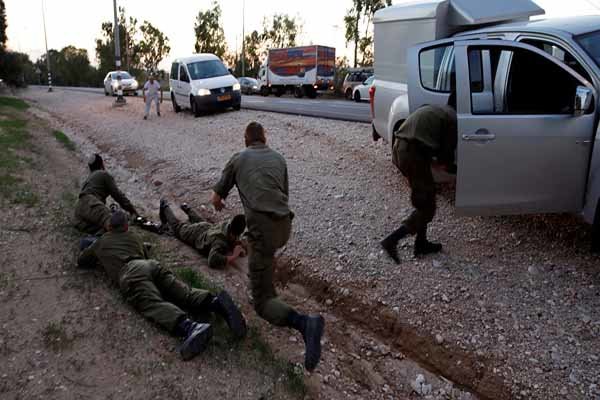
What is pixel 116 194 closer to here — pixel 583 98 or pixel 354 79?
pixel 583 98

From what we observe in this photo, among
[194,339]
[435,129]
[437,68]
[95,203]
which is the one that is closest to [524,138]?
[435,129]

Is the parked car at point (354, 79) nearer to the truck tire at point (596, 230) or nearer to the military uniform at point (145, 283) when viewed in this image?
the truck tire at point (596, 230)

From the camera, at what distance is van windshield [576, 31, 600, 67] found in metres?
4.90

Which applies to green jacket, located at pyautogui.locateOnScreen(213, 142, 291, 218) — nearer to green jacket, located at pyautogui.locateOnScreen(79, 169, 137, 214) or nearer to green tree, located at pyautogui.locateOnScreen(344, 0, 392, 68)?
green jacket, located at pyautogui.locateOnScreen(79, 169, 137, 214)

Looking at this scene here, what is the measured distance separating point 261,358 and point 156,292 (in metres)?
1.08

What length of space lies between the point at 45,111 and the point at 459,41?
2488cm

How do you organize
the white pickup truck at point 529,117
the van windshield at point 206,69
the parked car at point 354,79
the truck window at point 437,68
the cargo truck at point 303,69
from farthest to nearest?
the cargo truck at point 303,69
the parked car at point 354,79
the van windshield at point 206,69
the truck window at point 437,68
the white pickup truck at point 529,117

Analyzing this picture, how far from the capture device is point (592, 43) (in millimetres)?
4988

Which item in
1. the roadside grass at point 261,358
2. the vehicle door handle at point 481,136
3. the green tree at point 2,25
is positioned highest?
the green tree at point 2,25

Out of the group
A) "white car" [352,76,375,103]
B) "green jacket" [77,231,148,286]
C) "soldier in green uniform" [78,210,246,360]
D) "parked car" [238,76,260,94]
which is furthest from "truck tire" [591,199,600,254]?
"parked car" [238,76,260,94]

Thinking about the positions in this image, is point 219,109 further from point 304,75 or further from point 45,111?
point 304,75

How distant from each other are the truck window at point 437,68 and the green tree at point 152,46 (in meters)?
62.4

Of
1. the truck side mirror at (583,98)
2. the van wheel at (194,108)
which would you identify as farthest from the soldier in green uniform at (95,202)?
the van wheel at (194,108)

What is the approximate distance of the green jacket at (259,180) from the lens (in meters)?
4.05
